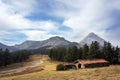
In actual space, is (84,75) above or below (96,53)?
below

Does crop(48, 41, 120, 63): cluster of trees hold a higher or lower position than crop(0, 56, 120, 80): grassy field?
higher

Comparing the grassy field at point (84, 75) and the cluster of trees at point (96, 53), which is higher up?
the cluster of trees at point (96, 53)

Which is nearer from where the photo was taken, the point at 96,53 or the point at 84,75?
the point at 84,75

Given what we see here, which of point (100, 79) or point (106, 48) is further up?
point (106, 48)

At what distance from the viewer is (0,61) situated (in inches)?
4493

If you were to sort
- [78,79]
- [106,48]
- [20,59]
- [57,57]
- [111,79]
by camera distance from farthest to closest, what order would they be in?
1. [20,59]
2. [57,57]
3. [106,48]
4. [78,79]
5. [111,79]

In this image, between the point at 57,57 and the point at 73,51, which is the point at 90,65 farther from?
the point at 57,57

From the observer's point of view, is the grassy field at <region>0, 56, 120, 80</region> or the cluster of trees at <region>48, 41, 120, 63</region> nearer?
the grassy field at <region>0, 56, 120, 80</region>

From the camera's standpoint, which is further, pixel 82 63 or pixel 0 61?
pixel 0 61

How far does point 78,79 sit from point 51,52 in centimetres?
10950

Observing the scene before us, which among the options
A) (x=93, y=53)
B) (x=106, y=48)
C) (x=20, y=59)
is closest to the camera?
(x=93, y=53)

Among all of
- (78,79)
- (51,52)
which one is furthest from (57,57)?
(78,79)

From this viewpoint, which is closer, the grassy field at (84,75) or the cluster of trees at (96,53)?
the grassy field at (84,75)

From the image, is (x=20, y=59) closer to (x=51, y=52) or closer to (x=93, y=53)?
(x=51, y=52)
